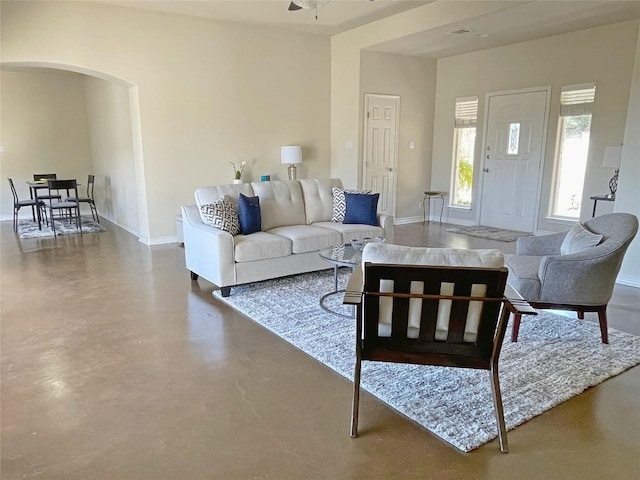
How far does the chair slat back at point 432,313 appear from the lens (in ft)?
6.41

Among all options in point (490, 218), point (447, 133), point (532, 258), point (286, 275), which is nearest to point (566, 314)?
point (532, 258)

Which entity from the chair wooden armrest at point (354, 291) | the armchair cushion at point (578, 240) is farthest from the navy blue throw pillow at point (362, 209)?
the chair wooden armrest at point (354, 291)

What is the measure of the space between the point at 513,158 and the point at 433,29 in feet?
8.61

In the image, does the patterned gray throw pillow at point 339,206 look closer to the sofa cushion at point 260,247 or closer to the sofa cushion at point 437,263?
the sofa cushion at point 260,247

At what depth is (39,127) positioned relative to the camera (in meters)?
8.80

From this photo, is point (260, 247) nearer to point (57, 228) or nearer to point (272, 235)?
point (272, 235)

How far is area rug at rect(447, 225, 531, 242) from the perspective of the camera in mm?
6676

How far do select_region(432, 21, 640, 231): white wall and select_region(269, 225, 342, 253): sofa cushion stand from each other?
12.9ft

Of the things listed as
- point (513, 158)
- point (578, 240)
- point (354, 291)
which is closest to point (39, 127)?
point (513, 158)

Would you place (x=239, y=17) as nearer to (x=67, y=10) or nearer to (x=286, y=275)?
(x=67, y=10)

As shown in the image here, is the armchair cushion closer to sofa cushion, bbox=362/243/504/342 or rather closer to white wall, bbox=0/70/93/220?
sofa cushion, bbox=362/243/504/342

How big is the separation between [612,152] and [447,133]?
2999mm

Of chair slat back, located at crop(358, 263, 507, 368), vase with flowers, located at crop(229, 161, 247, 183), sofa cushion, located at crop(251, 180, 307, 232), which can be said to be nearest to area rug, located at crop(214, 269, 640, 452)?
chair slat back, located at crop(358, 263, 507, 368)

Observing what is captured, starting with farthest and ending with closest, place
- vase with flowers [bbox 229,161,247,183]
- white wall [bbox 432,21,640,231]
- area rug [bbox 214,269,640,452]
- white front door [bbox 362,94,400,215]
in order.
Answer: white front door [bbox 362,94,400,215], vase with flowers [bbox 229,161,247,183], white wall [bbox 432,21,640,231], area rug [bbox 214,269,640,452]
